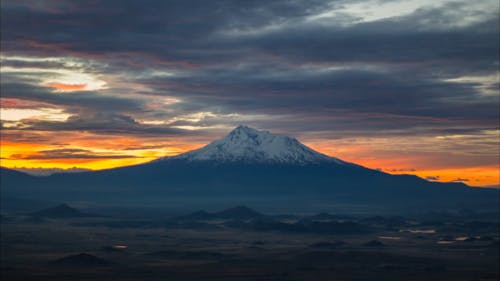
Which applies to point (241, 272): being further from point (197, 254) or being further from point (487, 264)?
point (487, 264)

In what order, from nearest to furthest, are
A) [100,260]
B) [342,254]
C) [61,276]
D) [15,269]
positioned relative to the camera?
[61,276] → [15,269] → [100,260] → [342,254]

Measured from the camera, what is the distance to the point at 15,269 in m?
158

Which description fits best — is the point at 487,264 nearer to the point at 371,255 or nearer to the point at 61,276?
the point at 371,255

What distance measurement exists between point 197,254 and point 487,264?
63844 mm

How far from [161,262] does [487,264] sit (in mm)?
67730

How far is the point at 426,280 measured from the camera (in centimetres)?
15038

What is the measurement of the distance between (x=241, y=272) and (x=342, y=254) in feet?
129

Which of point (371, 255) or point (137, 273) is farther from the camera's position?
point (371, 255)

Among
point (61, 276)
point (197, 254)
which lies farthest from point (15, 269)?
point (197, 254)

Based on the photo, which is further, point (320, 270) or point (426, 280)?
point (320, 270)

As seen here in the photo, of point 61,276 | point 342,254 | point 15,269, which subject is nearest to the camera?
point 61,276

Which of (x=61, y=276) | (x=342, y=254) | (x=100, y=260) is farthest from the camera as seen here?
(x=342, y=254)

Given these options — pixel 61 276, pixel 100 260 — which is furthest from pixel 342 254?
pixel 61 276

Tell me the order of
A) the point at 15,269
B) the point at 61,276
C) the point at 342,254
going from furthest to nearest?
the point at 342,254 < the point at 15,269 < the point at 61,276
